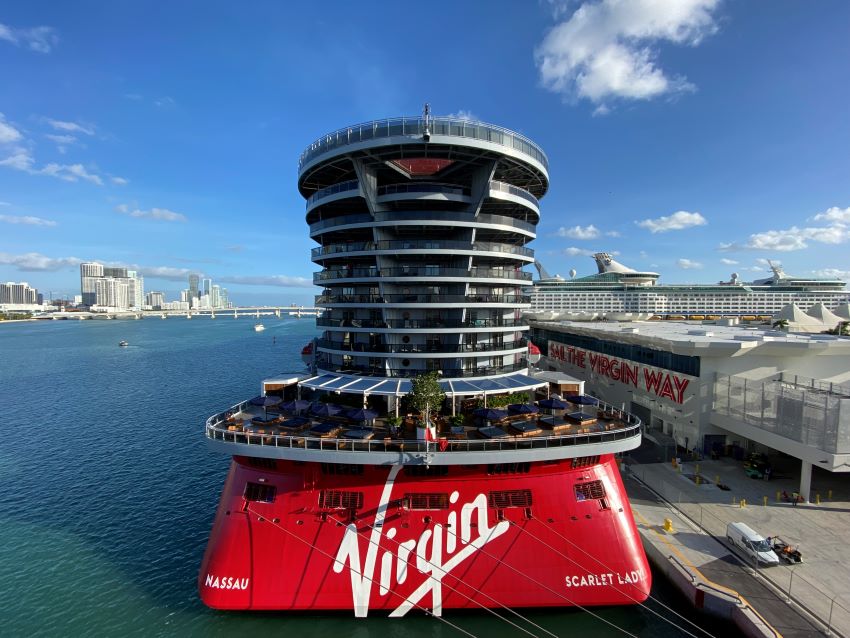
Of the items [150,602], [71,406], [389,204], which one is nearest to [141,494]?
[150,602]

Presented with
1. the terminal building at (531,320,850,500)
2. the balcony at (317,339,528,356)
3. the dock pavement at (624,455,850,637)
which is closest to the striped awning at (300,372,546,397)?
the balcony at (317,339,528,356)

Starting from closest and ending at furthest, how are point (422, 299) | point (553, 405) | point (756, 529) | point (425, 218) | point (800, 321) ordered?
point (756, 529) < point (553, 405) < point (425, 218) < point (422, 299) < point (800, 321)

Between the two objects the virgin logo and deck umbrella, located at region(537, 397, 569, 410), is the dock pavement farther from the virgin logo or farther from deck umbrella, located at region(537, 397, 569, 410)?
the virgin logo

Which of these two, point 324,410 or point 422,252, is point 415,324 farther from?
point 324,410

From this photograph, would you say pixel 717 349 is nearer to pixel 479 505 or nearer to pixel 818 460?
pixel 818 460

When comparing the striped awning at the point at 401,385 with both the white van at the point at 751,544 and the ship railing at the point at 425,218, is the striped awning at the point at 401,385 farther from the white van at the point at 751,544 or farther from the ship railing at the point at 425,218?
the white van at the point at 751,544

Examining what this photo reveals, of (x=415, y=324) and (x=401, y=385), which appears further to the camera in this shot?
(x=415, y=324)

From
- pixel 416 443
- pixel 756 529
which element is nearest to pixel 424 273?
pixel 416 443
